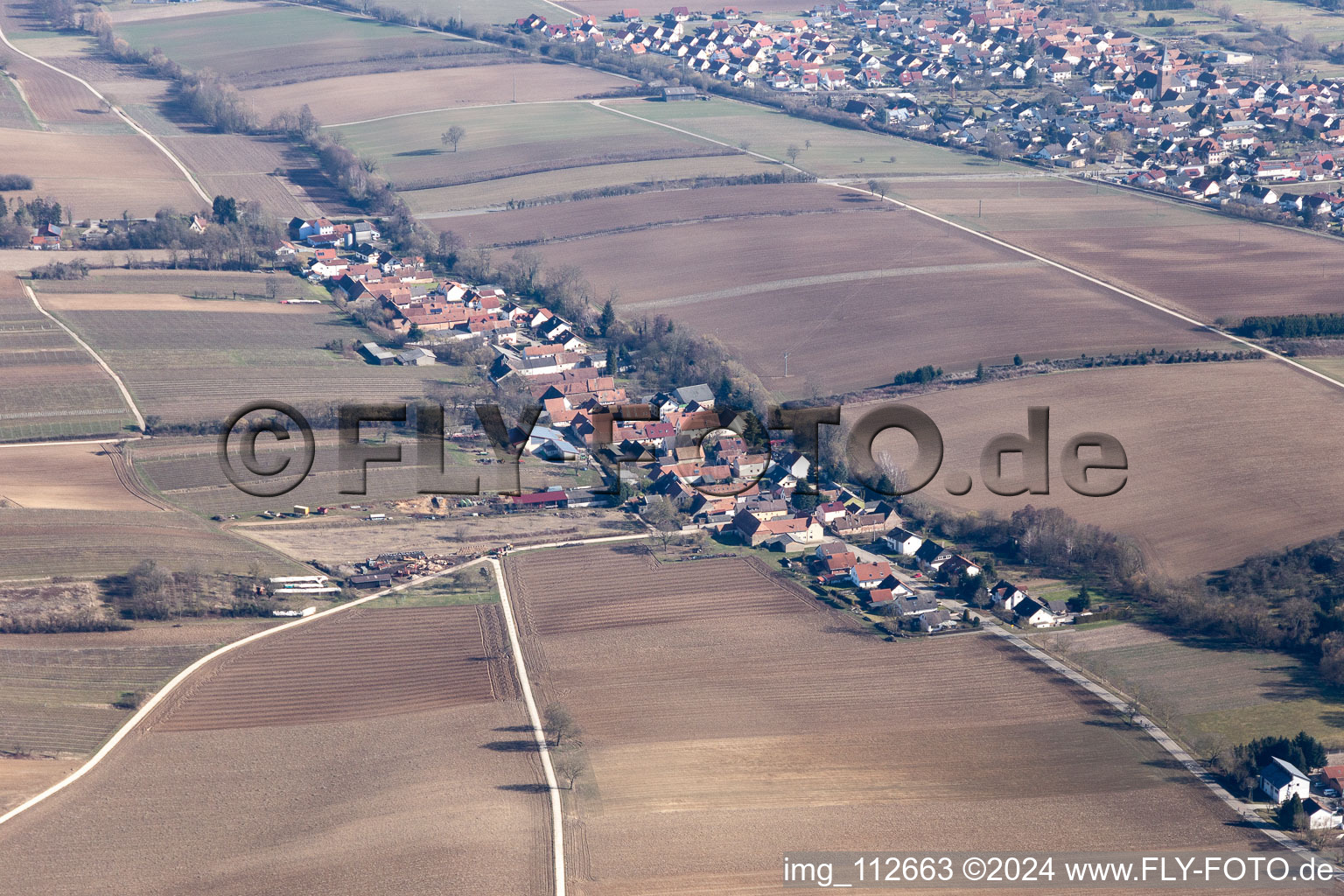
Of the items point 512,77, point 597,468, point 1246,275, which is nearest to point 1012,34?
point 512,77

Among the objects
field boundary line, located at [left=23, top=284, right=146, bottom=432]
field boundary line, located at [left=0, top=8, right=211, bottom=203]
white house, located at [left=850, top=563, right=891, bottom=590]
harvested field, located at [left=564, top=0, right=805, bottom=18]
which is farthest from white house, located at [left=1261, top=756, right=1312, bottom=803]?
harvested field, located at [left=564, top=0, right=805, bottom=18]

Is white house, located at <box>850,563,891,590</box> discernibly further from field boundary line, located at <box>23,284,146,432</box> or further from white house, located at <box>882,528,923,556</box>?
field boundary line, located at <box>23,284,146,432</box>

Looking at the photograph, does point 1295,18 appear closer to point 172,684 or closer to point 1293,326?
point 1293,326

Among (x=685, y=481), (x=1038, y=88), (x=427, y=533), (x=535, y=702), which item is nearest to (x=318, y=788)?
(x=535, y=702)

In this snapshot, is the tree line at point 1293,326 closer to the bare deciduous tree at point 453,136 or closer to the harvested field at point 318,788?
the harvested field at point 318,788

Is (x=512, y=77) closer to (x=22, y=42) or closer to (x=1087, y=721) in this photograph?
(x=22, y=42)

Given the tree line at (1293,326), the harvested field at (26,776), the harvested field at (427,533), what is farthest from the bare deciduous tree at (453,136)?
the harvested field at (26,776)
